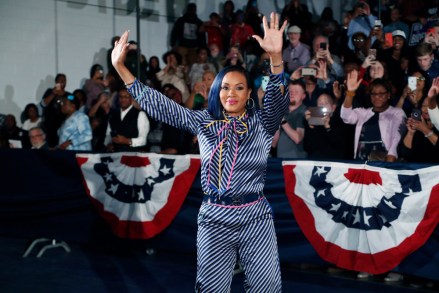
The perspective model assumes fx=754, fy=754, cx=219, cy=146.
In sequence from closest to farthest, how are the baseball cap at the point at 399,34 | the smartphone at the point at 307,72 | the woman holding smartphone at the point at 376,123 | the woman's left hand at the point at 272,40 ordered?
the woman's left hand at the point at 272,40
the woman holding smartphone at the point at 376,123
the smartphone at the point at 307,72
the baseball cap at the point at 399,34

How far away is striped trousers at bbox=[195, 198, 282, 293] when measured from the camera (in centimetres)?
438

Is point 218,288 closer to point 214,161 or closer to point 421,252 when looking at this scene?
point 214,161

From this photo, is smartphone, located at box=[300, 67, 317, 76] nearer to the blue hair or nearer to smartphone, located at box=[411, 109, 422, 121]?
smartphone, located at box=[411, 109, 422, 121]

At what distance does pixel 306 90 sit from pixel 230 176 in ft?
19.3

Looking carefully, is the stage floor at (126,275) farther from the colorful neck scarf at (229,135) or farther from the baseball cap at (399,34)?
the baseball cap at (399,34)

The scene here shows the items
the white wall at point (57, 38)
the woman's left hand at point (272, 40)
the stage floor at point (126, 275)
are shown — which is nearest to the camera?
the woman's left hand at point (272, 40)

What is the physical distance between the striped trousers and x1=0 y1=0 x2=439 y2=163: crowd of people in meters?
3.85

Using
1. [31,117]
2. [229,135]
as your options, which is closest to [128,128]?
[31,117]

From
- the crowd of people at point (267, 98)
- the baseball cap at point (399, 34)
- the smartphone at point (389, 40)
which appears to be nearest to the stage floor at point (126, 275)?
the crowd of people at point (267, 98)

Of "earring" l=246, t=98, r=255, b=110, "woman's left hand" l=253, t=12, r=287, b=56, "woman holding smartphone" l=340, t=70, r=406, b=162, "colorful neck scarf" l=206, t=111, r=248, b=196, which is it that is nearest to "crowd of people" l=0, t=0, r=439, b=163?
"woman holding smartphone" l=340, t=70, r=406, b=162

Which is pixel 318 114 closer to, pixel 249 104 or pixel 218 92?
pixel 249 104

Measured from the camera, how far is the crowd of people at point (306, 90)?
8328 mm

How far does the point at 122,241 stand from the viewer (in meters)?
9.10

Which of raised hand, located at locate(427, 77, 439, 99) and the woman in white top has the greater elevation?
→ raised hand, located at locate(427, 77, 439, 99)
